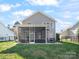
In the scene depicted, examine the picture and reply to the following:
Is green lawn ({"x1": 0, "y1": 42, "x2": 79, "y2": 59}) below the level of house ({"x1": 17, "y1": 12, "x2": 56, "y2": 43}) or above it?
below

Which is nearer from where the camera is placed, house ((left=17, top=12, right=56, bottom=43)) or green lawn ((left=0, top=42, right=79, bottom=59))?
green lawn ((left=0, top=42, right=79, bottom=59))

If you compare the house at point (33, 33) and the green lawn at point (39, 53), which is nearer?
the green lawn at point (39, 53)

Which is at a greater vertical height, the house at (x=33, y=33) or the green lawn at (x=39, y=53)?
the house at (x=33, y=33)

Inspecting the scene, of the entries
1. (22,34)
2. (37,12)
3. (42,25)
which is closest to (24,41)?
(22,34)

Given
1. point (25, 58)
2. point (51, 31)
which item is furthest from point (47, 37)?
point (25, 58)

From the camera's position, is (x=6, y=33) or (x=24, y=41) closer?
(x=24, y=41)

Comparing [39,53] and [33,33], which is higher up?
[33,33]

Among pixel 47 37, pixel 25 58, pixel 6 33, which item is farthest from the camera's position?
pixel 6 33

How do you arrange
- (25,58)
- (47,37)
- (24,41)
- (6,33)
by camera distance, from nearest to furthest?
(25,58), (24,41), (47,37), (6,33)

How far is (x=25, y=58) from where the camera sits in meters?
15.7

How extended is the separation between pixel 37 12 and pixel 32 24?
10.1ft

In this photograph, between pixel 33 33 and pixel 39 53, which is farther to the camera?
pixel 33 33

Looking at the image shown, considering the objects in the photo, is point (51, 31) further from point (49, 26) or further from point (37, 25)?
point (37, 25)

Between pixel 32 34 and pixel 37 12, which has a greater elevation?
pixel 37 12
